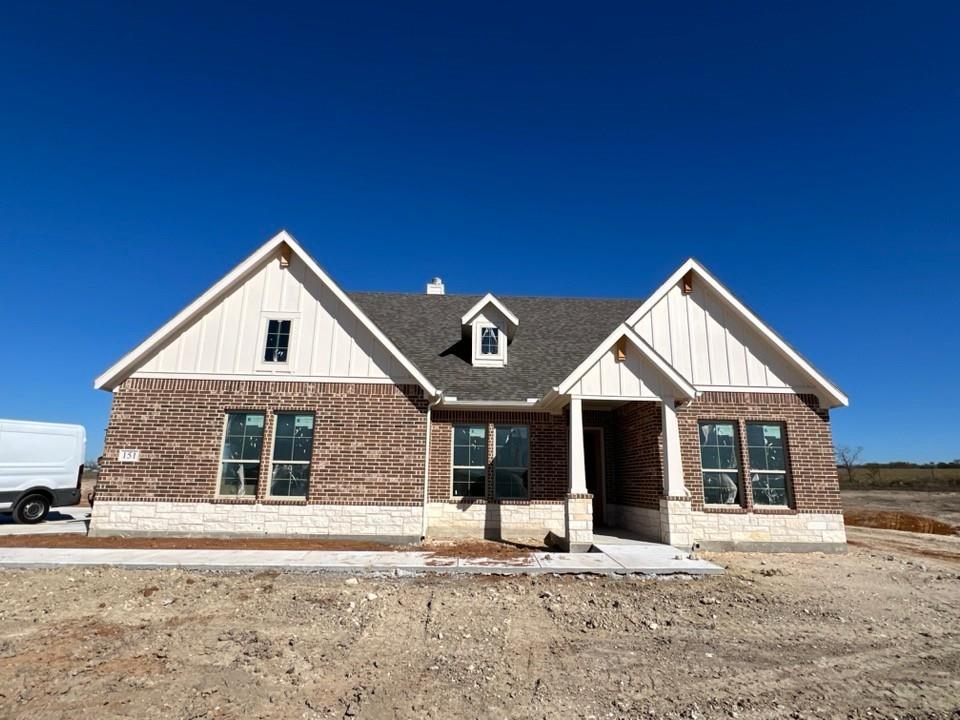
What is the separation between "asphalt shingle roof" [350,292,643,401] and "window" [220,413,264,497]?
3.78 m

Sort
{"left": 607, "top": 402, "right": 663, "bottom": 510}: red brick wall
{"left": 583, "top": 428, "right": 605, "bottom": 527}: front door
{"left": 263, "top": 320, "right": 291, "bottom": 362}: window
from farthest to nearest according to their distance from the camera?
{"left": 583, "top": 428, "right": 605, "bottom": 527}: front door
{"left": 263, "top": 320, "right": 291, "bottom": 362}: window
{"left": 607, "top": 402, "right": 663, "bottom": 510}: red brick wall

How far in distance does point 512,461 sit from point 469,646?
7.27m

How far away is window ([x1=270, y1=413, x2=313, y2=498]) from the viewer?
11086 mm

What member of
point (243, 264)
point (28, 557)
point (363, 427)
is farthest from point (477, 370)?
point (28, 557)

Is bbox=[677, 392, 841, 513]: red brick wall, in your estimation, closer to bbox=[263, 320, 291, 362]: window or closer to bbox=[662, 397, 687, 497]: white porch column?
bbox=[662, 397, 687, 497]: white porch column

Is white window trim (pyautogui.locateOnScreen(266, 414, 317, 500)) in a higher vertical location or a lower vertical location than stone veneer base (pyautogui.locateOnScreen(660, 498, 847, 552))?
higher

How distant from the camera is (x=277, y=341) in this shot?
38.2ft

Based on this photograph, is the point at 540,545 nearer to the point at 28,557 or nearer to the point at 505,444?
the point at 505,444

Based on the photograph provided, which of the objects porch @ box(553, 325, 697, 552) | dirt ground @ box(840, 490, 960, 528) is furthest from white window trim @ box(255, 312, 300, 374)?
dirt ground @ box(840, 490, 960, 528)

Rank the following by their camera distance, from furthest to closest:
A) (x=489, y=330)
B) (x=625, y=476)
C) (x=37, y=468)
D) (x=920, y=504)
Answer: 1. (x=920, y=504)
2. (x=37, y=468)
3. (x=489, y=330)
4. (x=625, y=476)

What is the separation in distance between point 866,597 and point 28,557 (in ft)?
42.9

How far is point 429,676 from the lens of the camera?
4.39m

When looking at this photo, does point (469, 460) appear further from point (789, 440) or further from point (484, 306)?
point (789, 440)

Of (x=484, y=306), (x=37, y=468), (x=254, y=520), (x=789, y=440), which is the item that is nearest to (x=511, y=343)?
(x=484, y=306)
